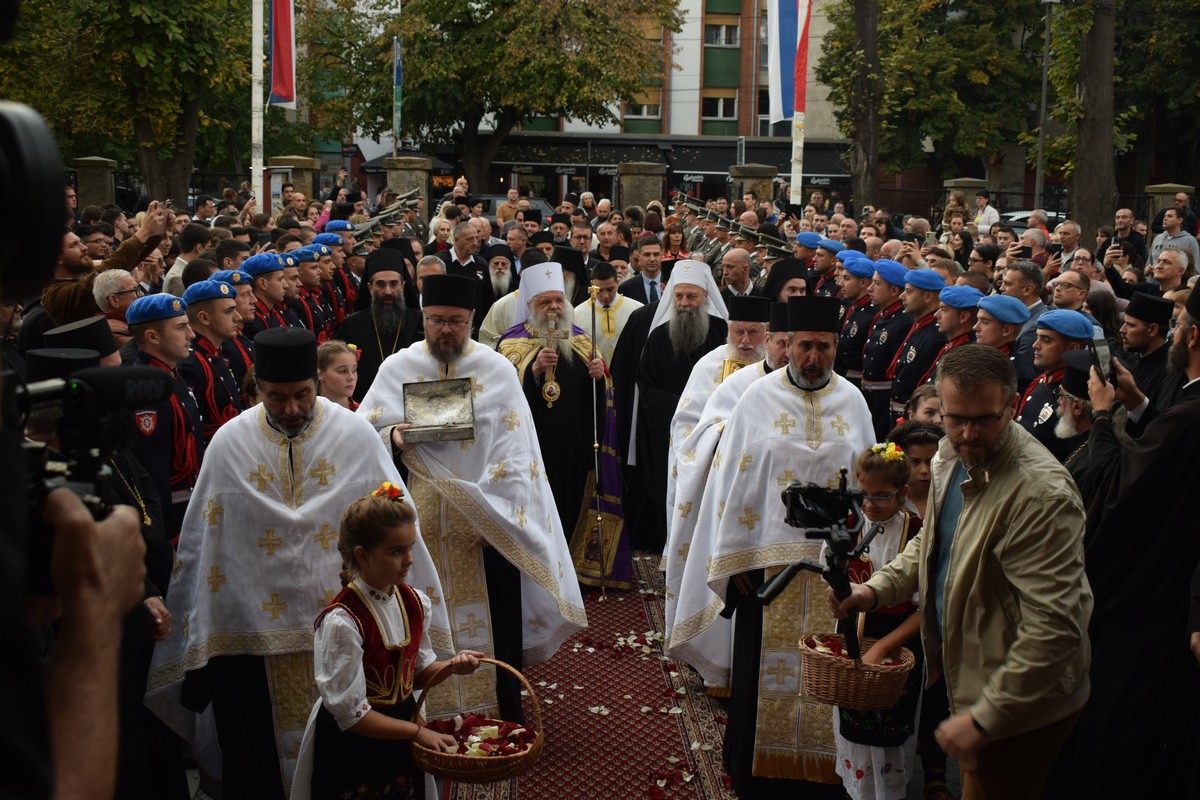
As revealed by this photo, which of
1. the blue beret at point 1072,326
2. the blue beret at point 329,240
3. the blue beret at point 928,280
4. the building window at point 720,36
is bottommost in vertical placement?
the blue beret at point 1072,326

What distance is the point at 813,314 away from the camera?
5961mm

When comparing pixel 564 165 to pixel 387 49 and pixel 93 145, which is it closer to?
pixel 387 49

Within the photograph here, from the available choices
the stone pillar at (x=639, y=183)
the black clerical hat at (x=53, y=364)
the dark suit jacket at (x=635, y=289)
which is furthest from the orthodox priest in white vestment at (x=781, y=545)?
the stone pillar at (x=639, y=183)

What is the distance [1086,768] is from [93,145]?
1567 inches

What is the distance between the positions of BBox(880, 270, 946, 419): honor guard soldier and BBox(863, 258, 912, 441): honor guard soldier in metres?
0.32

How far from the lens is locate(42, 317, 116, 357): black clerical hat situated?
502 centimetres

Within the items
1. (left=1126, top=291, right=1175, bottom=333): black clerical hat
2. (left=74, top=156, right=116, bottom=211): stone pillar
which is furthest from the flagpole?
(left=1126, top=291, right=1175, bottom=333): black clerical hat

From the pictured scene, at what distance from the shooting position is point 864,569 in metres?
5.47

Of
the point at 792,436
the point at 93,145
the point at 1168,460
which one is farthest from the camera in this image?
the point at 93,145

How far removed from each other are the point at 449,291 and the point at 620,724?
2.55 metres

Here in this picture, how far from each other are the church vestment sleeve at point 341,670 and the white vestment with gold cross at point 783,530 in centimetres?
231

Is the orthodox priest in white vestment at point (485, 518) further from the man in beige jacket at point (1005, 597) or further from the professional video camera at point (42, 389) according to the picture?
the professional video camera at point (42, 389)

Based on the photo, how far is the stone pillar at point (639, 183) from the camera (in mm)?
27688

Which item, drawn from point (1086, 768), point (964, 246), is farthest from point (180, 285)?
point (964, 246)
